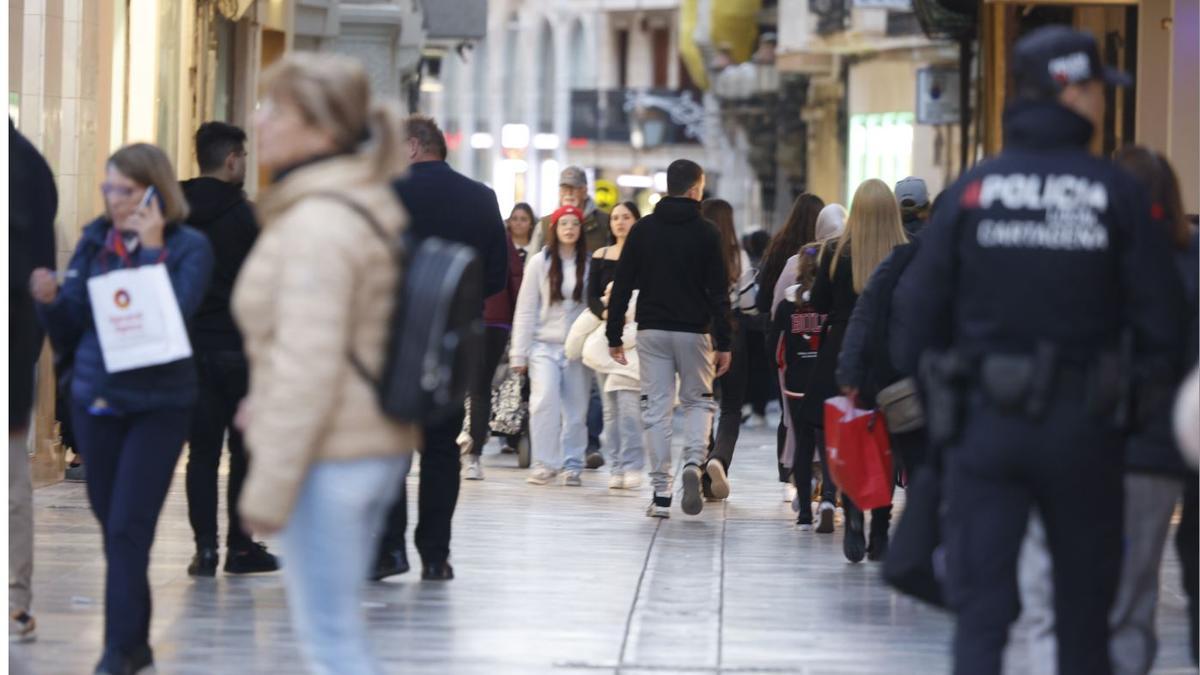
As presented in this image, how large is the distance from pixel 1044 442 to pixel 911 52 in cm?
3046

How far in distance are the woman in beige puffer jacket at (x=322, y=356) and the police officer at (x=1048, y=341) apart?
1.41 meters

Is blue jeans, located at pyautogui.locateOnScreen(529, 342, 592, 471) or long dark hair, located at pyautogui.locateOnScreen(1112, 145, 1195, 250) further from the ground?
long dark hair, located at pyautogui.locateOnScreen(1112, 145, 1195, 250)

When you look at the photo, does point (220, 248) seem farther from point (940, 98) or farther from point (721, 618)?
point (940, 98)

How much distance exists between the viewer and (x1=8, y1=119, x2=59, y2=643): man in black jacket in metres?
7.89

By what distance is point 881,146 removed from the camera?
124 feet

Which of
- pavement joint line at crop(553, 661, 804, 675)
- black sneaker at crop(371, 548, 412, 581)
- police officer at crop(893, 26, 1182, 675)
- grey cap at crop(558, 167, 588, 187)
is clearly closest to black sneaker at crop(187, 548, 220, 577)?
black sneaker at crop(371, 548, 412, 581)

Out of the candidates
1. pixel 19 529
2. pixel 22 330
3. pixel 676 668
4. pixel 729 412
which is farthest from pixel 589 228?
pixel 22 330

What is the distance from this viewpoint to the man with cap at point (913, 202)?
12.7 metres

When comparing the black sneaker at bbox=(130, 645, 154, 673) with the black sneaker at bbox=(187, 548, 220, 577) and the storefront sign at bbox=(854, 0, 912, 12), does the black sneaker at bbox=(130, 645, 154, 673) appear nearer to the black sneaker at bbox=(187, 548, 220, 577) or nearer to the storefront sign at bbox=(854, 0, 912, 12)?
the black sneaker at bbox=(187, 548, 220, 577)

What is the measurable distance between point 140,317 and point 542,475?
801 centimetres

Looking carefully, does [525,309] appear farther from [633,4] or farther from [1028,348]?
[633,4]

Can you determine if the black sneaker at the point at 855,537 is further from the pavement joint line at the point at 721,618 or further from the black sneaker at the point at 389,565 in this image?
the black sneaker at the point at 389,565

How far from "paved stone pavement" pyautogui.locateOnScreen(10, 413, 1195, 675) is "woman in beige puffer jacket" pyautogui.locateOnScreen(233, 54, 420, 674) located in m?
2.57

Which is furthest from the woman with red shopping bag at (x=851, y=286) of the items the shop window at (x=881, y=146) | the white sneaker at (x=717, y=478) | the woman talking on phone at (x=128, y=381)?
the shop window at (x=881, y=146)
